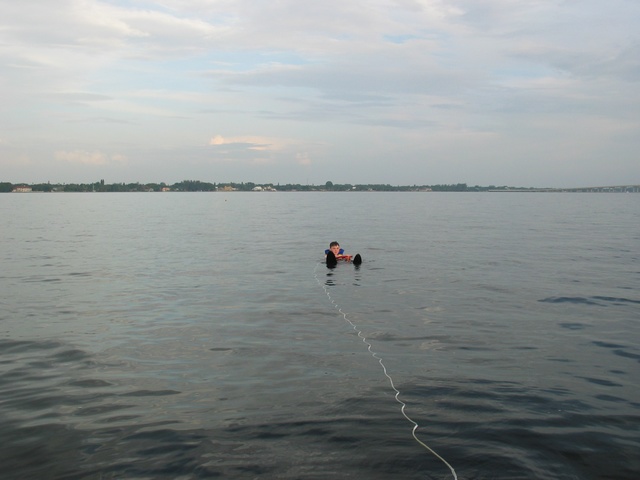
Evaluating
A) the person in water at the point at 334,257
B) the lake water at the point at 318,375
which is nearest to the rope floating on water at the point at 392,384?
the lake water at the point at 318,375

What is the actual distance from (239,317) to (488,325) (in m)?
7.14

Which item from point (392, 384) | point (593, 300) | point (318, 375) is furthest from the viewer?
point (593, 300)

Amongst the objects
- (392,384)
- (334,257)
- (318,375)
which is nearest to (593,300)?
(392,384)

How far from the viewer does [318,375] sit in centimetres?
1144

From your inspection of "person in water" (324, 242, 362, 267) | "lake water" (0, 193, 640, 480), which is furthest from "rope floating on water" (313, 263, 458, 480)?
"person in water" (324, 242, 362, 267)

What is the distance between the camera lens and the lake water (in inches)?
313

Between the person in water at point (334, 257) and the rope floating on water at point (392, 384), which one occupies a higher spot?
the person in water at point (334, 257)

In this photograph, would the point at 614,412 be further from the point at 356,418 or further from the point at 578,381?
the point at 356,418

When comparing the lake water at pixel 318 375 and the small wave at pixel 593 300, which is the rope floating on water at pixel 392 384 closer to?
the lake water at pixel 318 375

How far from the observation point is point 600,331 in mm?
15070

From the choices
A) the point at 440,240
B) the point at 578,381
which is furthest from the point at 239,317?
the point at 440,240

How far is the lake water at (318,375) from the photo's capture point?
7.95 metres

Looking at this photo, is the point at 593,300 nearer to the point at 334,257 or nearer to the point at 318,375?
the point at 318,375

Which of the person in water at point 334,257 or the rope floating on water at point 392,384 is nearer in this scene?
the rope floating on water at point 392,384
